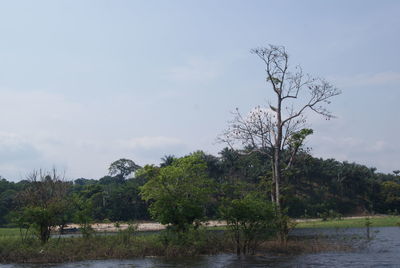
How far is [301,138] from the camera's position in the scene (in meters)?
34.5

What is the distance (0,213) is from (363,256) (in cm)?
6635

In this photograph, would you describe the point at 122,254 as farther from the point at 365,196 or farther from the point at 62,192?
the point at 365,196

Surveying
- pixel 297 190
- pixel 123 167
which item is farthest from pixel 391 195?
pixel 123 167

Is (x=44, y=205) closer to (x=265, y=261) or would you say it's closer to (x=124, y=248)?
(x=124, y=248)

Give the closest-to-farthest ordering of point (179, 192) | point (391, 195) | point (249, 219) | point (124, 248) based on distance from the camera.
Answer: point (249, 219), point (124, 248), point (179, 192), point (391, 195)

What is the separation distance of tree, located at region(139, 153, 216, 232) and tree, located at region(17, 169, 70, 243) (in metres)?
5.86

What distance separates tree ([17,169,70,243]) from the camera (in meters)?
30.5

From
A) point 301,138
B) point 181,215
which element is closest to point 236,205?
point 181,215

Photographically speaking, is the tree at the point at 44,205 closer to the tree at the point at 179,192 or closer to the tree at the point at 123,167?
the tree at the point at 179,192

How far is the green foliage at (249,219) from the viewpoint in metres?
28.3

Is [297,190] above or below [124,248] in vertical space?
above

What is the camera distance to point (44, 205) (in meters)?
31.5

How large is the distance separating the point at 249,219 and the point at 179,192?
5439 millimetres

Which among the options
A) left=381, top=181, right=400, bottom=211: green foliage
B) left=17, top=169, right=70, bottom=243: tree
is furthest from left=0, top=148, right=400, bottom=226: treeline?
left=17, top=169, right=70, bottom=243: tree
